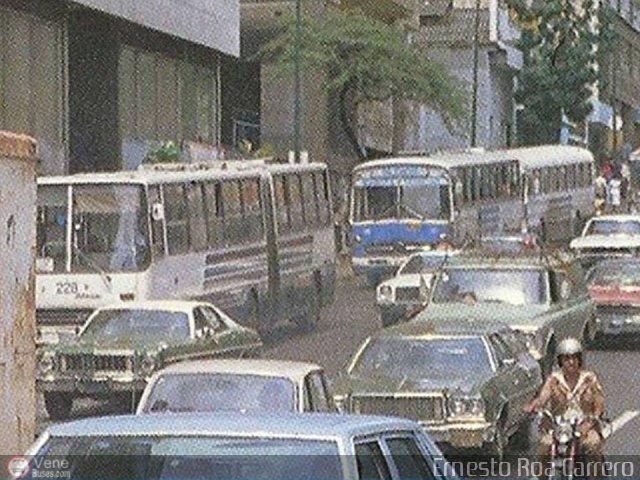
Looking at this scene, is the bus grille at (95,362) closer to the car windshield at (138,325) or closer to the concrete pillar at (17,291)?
the car windshield at (138,325)

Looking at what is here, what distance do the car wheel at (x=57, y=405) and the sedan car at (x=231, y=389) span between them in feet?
23.0

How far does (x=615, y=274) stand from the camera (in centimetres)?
3491

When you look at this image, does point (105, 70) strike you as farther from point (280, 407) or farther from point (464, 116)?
point (280, 407)

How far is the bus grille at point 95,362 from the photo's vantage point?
2320 centimetres

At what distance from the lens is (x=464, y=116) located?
7044cm

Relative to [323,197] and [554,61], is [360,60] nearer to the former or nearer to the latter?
[554,61]

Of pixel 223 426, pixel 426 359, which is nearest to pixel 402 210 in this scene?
pixel 426 359

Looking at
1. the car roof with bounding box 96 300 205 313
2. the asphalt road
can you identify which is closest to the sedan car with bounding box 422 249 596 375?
the asphalt road

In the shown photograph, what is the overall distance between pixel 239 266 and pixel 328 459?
25400 mm

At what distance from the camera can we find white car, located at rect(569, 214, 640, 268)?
44.2 m

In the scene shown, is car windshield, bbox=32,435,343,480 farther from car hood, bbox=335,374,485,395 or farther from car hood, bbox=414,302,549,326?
car hood, bbox=414,302,549,326

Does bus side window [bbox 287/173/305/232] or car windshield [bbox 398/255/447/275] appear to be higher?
bus side window [bbox 287/173/305/232]

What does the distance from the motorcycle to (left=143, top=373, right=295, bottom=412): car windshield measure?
7.74 feet

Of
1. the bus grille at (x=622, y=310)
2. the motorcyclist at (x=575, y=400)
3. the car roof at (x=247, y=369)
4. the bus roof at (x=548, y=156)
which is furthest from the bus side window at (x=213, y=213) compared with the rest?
the bus roof at (x=548, y=156)
